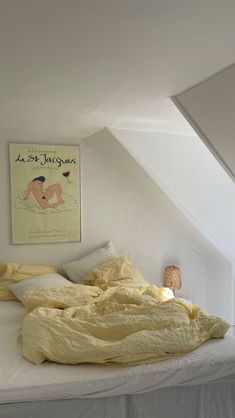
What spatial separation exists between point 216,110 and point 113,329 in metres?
A: 1.29

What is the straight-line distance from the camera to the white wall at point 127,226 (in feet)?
10.8

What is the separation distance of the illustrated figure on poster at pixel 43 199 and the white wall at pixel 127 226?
0.43 feet

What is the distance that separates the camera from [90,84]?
1.85 m

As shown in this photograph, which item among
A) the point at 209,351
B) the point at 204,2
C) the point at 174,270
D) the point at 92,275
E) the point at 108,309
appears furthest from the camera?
the point at 174,270

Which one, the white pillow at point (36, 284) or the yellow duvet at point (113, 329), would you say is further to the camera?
the white pillow at point (36, 284)

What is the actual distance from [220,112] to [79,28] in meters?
0.87

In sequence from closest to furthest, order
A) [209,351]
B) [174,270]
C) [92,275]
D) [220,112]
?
1. [220,112]
2. [209,351]
3. [92,275]
4. [174,270]

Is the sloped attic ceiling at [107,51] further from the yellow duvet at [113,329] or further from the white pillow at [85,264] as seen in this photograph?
the white pillow at [85,264]

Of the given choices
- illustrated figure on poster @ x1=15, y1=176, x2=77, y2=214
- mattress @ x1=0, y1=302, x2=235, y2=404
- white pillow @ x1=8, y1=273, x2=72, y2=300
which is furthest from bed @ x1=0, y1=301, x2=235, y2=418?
illustrated figure on poster @ x1=15, y1=176, x2=77, y2=214

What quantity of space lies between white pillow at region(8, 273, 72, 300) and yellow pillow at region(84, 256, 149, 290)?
1.00 ft

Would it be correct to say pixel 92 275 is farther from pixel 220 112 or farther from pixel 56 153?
pixel 220 112

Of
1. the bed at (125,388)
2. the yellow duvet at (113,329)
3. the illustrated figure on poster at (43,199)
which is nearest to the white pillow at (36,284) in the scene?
the yellow duvet at (113,329)

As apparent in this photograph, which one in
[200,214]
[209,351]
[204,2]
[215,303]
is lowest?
[215,303]

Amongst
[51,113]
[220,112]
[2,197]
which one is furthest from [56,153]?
[220,112]
